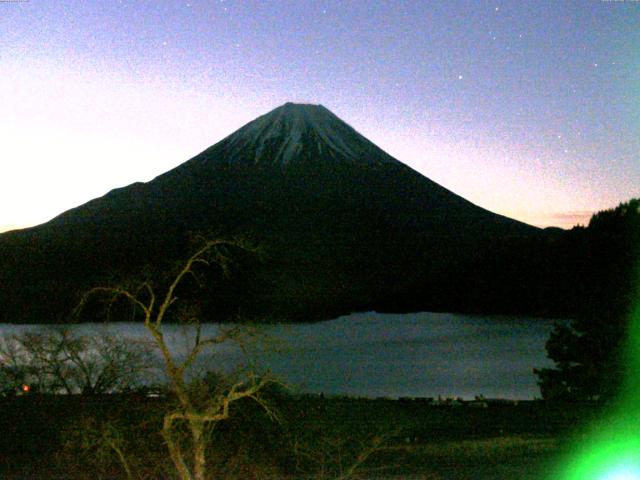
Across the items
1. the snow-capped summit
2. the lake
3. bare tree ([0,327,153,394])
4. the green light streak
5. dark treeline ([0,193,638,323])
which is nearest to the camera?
the green light streak

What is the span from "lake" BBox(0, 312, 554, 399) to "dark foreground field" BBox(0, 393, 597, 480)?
142 cm

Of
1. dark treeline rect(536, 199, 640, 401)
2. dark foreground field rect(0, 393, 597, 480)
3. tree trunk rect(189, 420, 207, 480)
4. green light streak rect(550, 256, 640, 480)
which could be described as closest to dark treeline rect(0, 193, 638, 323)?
dark treeline rect(536, 199, 640, 401)

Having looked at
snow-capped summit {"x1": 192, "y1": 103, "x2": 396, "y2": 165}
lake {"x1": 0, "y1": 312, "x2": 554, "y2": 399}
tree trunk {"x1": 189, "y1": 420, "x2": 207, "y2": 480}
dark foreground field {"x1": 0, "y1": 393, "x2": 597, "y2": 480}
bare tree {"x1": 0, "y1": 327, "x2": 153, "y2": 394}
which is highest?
snow-capped summit {"x1": 192, "y1": 103, "x2": 396, "y2": 165}

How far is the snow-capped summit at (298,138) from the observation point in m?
72.4

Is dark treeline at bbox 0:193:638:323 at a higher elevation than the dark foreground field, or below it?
higher

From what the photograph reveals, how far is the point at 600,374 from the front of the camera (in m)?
12.1

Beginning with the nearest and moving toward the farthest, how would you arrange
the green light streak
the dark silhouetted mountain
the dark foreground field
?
1. the green light streak
2. the dark foreground field
3. the dark silhouetted mountain

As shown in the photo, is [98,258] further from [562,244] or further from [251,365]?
[251,365]

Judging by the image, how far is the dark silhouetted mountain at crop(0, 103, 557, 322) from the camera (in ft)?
169

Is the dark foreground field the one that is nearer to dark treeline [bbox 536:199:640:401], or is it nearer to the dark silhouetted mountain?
dark treeline [bbox 536:199:640:401]

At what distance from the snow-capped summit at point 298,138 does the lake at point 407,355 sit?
66.4ft

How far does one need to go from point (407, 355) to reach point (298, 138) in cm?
4039

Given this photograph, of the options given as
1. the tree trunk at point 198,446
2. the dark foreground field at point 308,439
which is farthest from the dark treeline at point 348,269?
the tree trunk at point 198,446

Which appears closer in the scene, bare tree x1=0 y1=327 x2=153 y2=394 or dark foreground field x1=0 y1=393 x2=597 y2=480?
dark foreground field x1=0 y1=393 x2=597 y2=480
